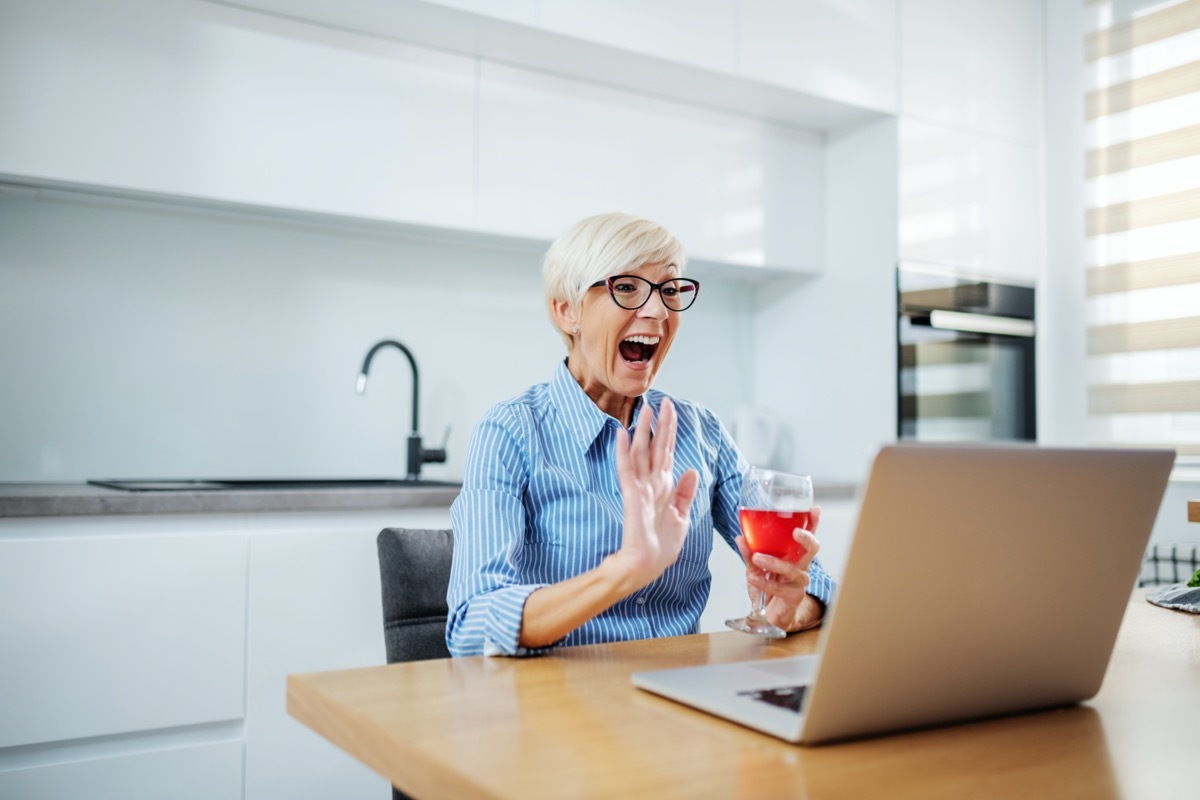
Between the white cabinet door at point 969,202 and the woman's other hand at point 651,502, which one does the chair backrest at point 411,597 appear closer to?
the woman's other hand at point 651,502

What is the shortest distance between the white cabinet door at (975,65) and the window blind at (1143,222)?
0.60ft

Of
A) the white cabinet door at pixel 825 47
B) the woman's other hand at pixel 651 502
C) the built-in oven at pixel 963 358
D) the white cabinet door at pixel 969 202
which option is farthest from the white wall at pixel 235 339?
the woman's other hand at pixel 651 502

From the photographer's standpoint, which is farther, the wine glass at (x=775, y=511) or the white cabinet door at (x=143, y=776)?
the white cabinet door at (x=143, y=776)

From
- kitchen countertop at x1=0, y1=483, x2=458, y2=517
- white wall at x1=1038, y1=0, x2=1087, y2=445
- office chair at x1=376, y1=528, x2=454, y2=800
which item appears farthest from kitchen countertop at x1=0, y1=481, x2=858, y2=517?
white wall at x1=1038, y1=0, x2=1087, y2=445

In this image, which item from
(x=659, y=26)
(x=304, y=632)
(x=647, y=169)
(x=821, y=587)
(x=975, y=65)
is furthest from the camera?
(x=975, y=65)

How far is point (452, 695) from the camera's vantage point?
0.80m

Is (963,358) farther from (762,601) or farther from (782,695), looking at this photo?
(782,695)

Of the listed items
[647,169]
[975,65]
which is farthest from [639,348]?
[975,65]

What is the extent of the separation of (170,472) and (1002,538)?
2264 millimetres

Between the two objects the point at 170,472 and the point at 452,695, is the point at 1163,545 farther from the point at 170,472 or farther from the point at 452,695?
the point at 170,472

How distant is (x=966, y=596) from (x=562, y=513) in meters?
0.75

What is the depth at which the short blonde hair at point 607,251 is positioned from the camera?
4.72 ft

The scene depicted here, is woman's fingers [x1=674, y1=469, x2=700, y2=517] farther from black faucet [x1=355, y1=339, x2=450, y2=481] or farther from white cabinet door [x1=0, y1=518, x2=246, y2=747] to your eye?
black faucet [x1=355, y1=339, x2=450, y2=481]

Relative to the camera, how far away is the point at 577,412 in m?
1.45
